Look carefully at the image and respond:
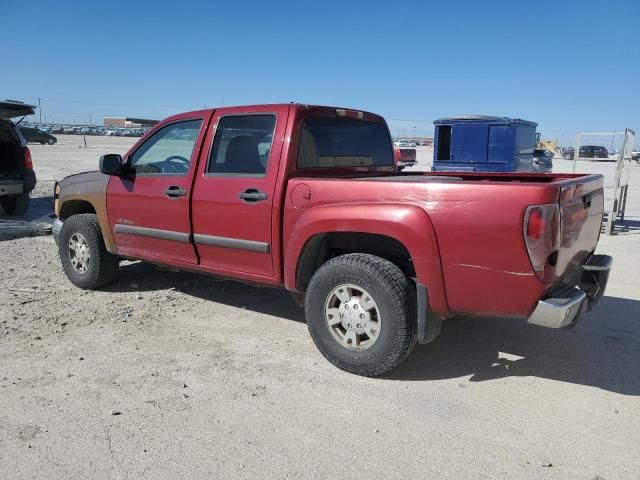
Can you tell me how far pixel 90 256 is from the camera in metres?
5.55

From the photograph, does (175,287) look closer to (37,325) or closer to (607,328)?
(37,325)

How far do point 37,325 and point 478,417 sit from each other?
144 inches

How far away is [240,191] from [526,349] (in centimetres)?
255

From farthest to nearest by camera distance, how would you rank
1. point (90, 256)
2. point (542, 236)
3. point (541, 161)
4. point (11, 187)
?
point (541, 161)
point (11, 187)
point (90, 256)
point (542, 236)

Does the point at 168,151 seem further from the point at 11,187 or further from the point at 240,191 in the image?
the point at 11,187

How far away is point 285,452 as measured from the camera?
2.83 m

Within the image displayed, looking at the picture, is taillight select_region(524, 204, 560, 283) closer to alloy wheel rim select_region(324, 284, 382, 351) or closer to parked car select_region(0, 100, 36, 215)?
alloy wheel rim select_region(324, 284, 382, 351)

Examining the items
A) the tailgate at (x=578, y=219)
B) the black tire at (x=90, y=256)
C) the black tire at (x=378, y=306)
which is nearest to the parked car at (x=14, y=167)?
the black tire at (x=90, y=256)

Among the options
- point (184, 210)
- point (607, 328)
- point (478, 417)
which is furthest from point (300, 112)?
point (607, 328)

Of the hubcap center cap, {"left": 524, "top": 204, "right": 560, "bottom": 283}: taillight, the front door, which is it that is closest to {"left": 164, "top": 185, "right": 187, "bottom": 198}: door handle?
the front door

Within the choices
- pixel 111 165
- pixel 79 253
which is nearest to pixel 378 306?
pixel 111 165

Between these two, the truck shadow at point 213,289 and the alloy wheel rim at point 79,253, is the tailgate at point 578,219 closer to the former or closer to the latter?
the truck shadow at point 213,289

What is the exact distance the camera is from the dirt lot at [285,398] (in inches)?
108

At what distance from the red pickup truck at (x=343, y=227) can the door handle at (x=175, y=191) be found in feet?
0.04
